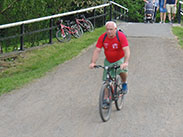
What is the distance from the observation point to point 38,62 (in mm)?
12992

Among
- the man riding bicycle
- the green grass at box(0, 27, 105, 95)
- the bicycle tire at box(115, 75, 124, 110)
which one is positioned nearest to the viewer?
the man riding bicycle

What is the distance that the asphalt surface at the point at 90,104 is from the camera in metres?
6.77

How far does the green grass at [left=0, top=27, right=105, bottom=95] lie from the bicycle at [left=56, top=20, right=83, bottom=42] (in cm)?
29

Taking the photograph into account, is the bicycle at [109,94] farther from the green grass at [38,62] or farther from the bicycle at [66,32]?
the bicycle at [66,32]

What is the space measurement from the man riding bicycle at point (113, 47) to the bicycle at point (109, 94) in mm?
191

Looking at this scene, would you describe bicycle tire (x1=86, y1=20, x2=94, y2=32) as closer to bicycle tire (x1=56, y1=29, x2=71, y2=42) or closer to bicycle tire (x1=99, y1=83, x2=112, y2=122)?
bicycle tire (x1=56, y1=29, x2=71, y2=42)

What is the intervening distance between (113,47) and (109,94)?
0.82 meters

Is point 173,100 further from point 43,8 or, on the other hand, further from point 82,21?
point 82,21

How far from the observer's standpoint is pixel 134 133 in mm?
6574

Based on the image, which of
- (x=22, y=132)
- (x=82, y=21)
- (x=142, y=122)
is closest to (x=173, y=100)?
(x=142, y=122)

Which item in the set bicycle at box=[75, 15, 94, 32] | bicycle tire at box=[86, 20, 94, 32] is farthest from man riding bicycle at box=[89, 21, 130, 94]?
bicycle tire at box=[86, 20, 94, 32]

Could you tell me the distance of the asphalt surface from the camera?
6.77 meters

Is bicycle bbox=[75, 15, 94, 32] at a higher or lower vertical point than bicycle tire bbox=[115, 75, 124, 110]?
higher

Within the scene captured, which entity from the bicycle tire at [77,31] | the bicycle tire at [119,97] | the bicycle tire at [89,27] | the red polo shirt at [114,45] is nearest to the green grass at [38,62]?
the bicycle tire at [77,31]
